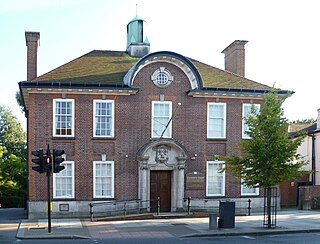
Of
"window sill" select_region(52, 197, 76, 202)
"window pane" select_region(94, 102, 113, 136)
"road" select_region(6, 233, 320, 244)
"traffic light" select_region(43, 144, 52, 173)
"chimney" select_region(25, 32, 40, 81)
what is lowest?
"road" select_region(6, 233, 320, 244)

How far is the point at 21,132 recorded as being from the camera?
6556 centimetres

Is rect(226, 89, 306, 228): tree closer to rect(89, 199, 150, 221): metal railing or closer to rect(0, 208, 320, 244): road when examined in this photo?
rect(0, 208, 320, 244): road

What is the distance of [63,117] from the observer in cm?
2573

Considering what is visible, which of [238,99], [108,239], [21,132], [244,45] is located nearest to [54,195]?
[108,239]

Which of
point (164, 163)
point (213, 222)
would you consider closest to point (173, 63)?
point (164, 163)

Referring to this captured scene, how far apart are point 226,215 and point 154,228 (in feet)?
10.5

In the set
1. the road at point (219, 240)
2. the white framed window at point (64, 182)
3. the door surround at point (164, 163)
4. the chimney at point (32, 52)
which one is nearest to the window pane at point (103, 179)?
the white framed window at point (64, 182)

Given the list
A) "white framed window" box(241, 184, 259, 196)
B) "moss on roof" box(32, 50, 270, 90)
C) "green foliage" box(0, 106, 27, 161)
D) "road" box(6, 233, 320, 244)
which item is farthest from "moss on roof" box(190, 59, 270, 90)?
"green foliage" box(0, 106, 27, 161)

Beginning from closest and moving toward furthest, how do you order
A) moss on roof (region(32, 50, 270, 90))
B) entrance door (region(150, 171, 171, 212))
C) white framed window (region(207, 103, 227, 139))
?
moss on roof (region(32, 50, 270, 90)), entrance door (region(150, 171, 171, 212)), white framed window (region(207, 103, 227, 139))

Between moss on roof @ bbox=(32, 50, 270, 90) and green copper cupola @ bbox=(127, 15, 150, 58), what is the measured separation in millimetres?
616

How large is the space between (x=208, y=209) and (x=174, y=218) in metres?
3.10

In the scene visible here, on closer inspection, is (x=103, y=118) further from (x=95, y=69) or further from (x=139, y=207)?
(x=139, y=207)

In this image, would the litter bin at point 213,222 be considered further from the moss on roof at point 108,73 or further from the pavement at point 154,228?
the moss on roof at point 108,73

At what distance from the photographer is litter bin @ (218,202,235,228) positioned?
20219mm
